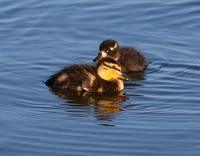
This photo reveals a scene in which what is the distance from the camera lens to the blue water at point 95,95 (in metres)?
8.30

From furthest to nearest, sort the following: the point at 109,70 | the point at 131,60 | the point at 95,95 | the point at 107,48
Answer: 1. the point at 131,60
2. the point at 107,48
3. the point at 109,70
4. the point at 95,95

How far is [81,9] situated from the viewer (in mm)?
13836

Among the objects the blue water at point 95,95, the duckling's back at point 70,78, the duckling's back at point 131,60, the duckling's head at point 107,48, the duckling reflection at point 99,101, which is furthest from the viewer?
the duckling's back at point 131,60

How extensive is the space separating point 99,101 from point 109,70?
615 mm

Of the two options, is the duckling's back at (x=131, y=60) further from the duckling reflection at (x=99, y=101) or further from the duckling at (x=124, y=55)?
the duckling reflection at (x=99, y=101)

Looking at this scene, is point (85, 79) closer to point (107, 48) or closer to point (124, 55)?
point (107, 48)

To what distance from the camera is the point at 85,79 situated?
10547 mm

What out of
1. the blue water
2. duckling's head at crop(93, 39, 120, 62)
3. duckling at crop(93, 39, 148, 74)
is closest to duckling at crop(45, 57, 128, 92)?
the blue water

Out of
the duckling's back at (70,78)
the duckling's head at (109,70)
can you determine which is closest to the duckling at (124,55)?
the duckling's head at (109,70)

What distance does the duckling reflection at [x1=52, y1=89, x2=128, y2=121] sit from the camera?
9.47 m

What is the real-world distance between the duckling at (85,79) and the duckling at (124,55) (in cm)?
53

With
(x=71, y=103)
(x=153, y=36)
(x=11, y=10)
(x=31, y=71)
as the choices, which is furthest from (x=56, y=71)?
(x=11, y=10)

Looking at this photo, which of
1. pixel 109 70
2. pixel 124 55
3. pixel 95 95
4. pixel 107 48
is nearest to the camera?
pixel 95 95

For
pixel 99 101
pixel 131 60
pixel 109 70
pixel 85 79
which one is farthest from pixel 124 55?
pixel 99 101
